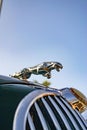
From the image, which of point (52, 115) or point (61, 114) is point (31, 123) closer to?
point (52, 115)

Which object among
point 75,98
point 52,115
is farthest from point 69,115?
point 75,98

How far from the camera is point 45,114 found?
2719 millimetres

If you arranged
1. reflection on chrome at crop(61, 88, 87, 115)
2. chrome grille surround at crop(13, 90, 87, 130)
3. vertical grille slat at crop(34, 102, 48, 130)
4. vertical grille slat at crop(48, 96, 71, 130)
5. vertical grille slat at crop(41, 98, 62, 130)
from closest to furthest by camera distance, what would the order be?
chrome grille surround at crop(13, 90, 87, 130), vertical grille slat at crop(34, 102, 48, 130), vertical grille slat at crop(41, 98, 62, 130), vertical grille slat at crop(48, 96, 71, 130), reflection on chrome at crop(61, 88, 87, 115)

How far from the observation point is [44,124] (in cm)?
255

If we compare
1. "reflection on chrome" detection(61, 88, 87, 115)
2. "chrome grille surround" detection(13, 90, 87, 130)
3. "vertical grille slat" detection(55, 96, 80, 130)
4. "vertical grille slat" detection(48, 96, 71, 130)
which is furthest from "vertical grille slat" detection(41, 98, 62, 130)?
"reflection on chrome" detection(61, 88, 87, 115)

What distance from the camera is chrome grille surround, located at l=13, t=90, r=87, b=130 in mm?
2356

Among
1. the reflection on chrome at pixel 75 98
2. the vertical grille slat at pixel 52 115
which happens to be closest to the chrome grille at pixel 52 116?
the vertical grille slat at pixel 52 115

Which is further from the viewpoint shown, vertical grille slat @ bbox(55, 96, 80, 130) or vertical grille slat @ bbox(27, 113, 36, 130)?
vertical grille slat @ bbox(55, 96, 80, 130)

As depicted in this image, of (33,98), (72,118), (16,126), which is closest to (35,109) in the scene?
(33,98)

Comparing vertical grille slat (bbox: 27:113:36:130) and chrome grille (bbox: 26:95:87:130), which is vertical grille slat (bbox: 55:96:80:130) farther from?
vertical grille slat (bbox: 27:113:36:130)

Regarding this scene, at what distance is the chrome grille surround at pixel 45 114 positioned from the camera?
2356 mm

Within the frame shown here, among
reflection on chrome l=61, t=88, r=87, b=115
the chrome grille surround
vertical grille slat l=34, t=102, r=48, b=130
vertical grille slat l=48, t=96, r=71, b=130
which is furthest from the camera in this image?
reflection on chrome l=61, t=88, r=87, b=115

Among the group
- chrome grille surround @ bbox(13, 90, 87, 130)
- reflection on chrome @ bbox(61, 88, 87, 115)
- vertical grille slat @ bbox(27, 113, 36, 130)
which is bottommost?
vertical grille slat @ bbox(27, 113, 36, 130)

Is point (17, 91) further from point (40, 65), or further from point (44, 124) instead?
point (40, 65)
